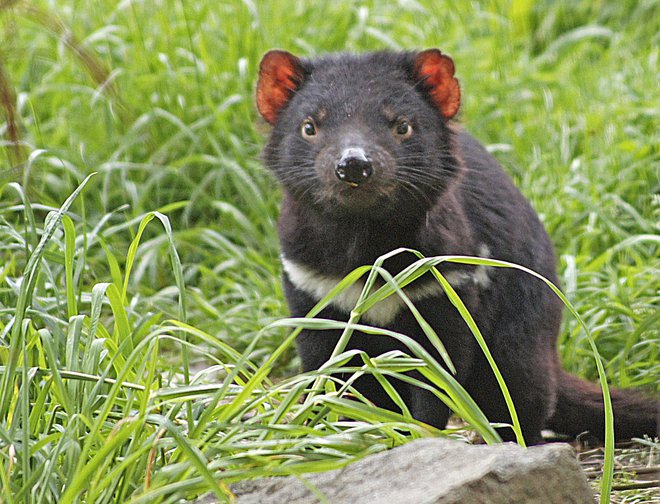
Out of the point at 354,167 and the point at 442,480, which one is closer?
the point at 442,480

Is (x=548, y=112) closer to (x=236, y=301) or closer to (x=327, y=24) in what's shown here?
(x=327, y=24)

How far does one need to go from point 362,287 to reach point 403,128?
19.0 inches

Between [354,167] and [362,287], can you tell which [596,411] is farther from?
[354,167]

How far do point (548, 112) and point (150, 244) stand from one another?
206 cm

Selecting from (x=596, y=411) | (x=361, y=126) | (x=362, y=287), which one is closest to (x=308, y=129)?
(x=361, y=126)

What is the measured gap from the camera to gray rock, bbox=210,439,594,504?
6.90 feet

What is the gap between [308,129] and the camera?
10.9 ft

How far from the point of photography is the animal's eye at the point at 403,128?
326 centimetres

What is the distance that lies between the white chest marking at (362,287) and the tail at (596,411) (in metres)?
0.62

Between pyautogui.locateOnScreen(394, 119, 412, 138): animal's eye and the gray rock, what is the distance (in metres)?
1.18

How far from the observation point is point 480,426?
2.41 m

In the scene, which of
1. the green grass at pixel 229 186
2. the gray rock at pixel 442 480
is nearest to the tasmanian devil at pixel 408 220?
the green grass at pixel 229 186

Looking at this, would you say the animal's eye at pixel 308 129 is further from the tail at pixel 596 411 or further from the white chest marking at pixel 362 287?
the tail at pixel 596 411

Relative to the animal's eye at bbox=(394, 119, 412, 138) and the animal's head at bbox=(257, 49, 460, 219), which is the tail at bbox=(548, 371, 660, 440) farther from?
the animal's eye at bbox=(394, 119, 412, 138)
